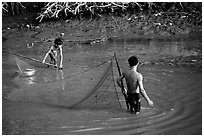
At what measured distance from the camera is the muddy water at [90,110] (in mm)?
5344

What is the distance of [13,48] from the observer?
14891 mm

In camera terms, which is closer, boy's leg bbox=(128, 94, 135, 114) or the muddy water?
the muddy water

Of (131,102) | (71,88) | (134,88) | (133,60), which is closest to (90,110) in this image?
(131,102)

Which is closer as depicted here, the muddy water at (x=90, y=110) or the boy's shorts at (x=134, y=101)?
the muddy water at (x=90, y=110)

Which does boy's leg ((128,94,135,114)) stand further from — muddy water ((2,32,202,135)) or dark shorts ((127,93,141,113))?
muddy water ((2,32,202,135))

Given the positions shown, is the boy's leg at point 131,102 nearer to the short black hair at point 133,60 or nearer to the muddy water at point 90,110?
the muddy water at point 90,110

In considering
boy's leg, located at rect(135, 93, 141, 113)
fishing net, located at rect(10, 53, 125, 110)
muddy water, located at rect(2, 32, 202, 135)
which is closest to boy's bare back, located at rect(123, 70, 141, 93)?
boy's leg, located at rect(135, 93, 141, 113)

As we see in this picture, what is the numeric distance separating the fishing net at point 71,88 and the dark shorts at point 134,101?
48 cm

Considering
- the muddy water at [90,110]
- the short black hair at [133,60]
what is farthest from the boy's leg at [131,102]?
the short black hair at [133,60]

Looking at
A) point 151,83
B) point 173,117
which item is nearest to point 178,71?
point 151,83

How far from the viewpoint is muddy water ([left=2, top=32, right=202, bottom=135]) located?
5344mm

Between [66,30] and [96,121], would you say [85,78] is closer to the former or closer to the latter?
[96,121]

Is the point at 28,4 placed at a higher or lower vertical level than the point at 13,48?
higher

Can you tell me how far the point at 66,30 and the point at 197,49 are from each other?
6.78 m
